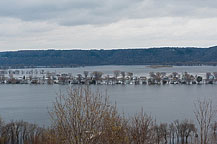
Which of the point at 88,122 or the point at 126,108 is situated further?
the point at 126,108

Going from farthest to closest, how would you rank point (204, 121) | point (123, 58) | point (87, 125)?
point (123, 58) < point (204, 121) < point (87, 125)

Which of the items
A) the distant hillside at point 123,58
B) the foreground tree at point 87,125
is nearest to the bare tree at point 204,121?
the foreground tree at point 87,125

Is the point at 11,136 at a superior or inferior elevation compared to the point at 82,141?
inferior

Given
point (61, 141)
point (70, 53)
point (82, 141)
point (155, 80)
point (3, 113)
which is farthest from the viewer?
point (70, 53)

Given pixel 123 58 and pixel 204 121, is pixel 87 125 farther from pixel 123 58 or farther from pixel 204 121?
pixel 123 58

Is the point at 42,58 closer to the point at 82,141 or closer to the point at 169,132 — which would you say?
the point at 169,132

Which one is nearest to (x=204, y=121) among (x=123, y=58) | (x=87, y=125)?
(x=87, y=125)

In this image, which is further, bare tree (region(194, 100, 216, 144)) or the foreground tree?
bare tree (region(194, 100, 216, 144))

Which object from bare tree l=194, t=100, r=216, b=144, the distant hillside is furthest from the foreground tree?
the distant hillside

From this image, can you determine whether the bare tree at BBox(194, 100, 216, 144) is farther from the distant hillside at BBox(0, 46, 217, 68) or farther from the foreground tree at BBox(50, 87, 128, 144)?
the distant hillside at BBox(0, 46, 217, 68)

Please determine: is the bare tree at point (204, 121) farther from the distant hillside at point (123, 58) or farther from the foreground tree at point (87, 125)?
the distant hillside at point (123, 58)

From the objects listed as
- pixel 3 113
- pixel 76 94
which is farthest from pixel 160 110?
pixel 76 94
